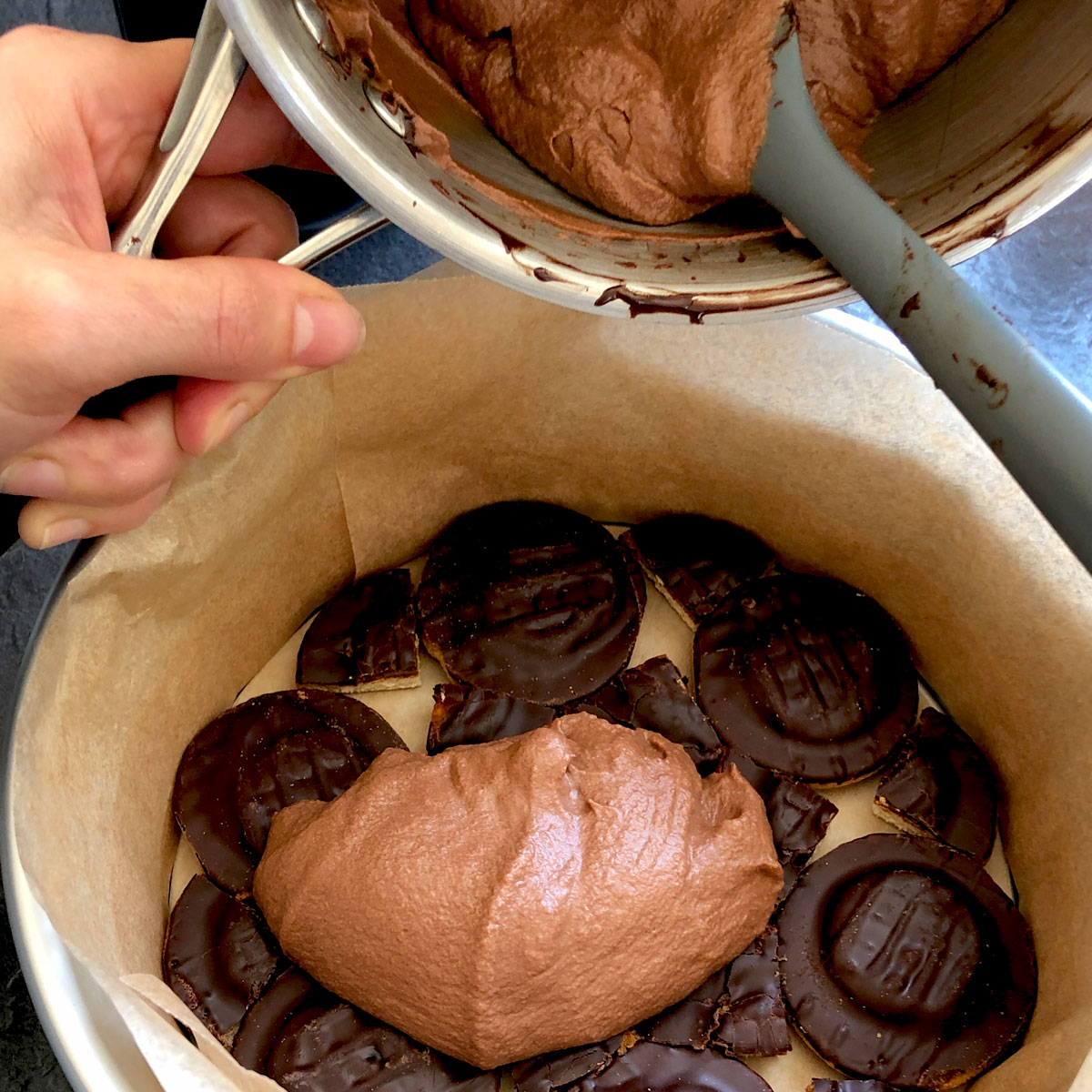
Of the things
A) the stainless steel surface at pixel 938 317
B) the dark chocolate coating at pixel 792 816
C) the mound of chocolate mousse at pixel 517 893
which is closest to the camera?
the stainless steel surface at pixel 938 317

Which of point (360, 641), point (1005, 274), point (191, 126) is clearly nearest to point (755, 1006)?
point (360, 641)

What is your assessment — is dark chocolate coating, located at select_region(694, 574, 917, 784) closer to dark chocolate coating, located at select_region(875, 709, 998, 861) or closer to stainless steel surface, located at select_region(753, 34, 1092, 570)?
dark chocolate coating, located at select_region(875, 709, 998, 861)

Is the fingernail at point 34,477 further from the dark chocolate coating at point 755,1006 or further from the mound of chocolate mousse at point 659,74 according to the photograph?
the dark chocolate coating at point 755,1006

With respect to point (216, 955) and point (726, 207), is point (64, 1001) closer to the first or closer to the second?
point (216, 955)

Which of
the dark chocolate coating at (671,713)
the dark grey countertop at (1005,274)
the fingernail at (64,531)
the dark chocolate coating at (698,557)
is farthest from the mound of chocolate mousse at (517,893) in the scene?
the dark grey countertop at (1005,274)

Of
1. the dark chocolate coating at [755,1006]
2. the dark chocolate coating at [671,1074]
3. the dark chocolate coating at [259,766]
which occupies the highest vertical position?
the dark chocolate coating at [755,1006]
